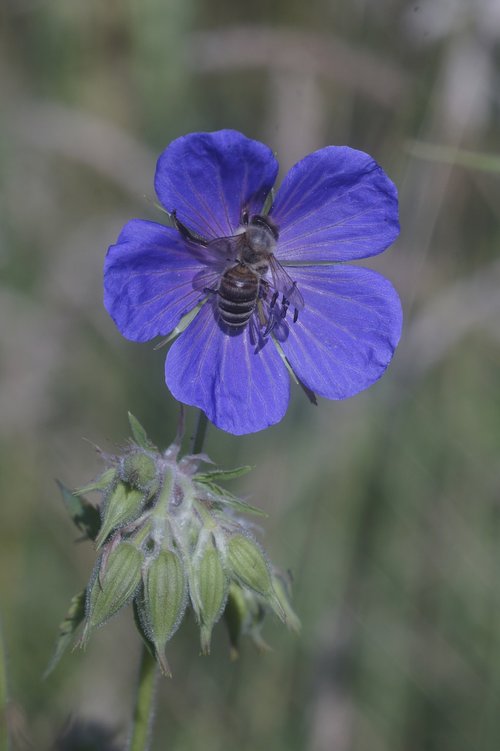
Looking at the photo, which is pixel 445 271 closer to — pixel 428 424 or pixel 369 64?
pixel 428 424

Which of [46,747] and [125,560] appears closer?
[125,560]

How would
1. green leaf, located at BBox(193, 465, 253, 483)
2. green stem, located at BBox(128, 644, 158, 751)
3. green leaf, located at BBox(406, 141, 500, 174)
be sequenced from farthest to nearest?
green leaf, located at BBox(406, 141, 500, 174), green stem, located at BBox(128, 644, 158, 751), green leaf, located at BBox(193, 465, 253, 483)

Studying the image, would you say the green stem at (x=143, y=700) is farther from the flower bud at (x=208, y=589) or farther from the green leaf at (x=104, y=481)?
the green leaf at (x=104, y=481)

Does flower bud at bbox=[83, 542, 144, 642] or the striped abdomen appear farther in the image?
the striped abdomen

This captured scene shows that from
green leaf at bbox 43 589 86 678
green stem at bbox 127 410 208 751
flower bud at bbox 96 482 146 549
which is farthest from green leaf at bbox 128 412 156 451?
green stem at bbox 127 410 208 751

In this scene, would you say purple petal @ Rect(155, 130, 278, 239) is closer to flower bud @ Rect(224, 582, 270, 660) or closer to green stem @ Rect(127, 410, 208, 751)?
flower bud @ Rect(224, 582, 270, 660)

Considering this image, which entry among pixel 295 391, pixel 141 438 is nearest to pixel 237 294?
pixel 141 438

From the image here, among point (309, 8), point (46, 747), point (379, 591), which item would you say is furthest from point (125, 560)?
point (309, 8)
